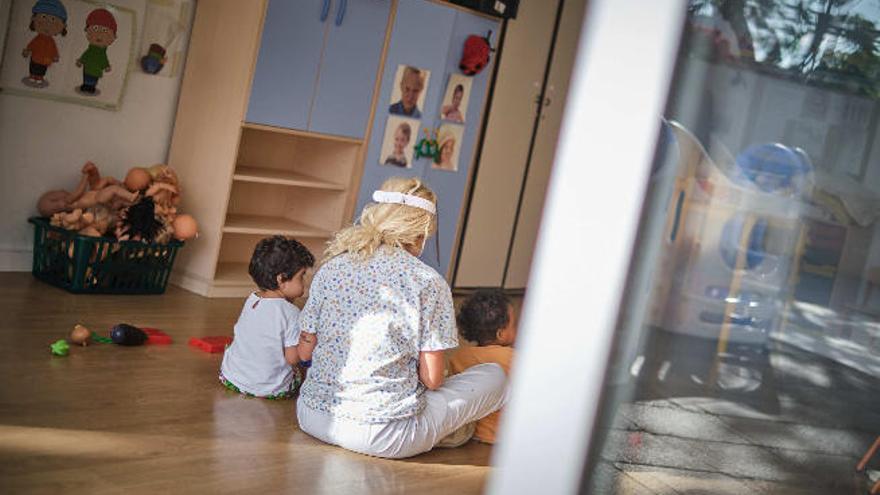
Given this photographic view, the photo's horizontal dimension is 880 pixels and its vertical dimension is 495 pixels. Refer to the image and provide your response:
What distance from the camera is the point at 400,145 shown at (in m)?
5.23

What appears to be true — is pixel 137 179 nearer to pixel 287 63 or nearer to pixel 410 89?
pixel 287 63

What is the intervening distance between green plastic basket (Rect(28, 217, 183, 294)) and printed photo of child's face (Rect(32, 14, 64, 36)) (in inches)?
29.4

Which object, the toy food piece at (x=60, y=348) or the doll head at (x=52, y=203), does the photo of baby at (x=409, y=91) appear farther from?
the toy food piece at (x=60, y=348)

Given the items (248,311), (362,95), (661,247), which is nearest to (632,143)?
(661,247)

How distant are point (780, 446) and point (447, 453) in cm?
237

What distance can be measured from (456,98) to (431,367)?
2640mm

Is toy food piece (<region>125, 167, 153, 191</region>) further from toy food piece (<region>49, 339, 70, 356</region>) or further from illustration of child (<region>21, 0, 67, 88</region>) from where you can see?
toy food piece (<region>49, 339, 70, 356</region>)

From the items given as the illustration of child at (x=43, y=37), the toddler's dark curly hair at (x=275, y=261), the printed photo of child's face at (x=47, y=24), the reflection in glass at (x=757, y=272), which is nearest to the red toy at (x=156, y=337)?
the toddler's dark curly hair at (x=275, y=261)

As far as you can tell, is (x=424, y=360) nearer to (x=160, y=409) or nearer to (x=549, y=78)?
(x=160, y=409)

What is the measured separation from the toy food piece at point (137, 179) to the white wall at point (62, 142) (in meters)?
0.26

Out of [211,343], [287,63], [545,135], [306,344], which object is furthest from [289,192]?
[306,344]

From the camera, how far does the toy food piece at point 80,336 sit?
11.4ft

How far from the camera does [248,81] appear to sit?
14.8ft

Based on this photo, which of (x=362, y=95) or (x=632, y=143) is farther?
(x=362, y=95)
